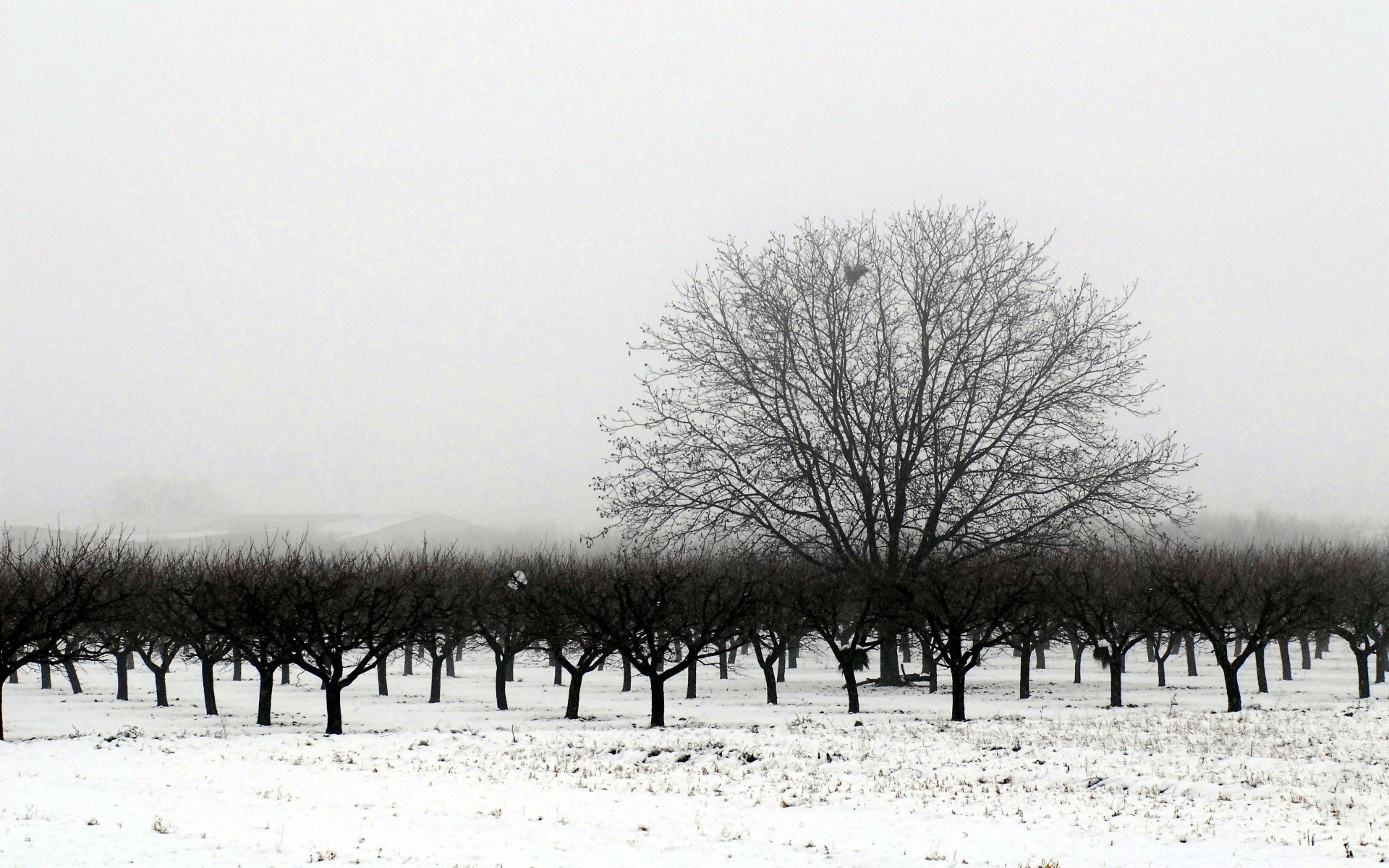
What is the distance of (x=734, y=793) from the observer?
1602cm

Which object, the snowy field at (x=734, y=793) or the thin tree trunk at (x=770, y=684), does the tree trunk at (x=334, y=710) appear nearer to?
the snowy field at (x=734, y=793)

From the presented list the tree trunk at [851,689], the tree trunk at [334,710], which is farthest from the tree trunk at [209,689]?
the tree trunk at [851,689]

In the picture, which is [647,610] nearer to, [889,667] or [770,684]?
[770,684]

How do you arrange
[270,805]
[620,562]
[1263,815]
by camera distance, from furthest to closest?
[620,562] < [270,805] < [1263,815]

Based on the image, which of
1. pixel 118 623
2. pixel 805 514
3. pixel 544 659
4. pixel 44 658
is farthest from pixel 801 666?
pixel 44 658

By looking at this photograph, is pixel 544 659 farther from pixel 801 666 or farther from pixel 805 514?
pixel 805 514

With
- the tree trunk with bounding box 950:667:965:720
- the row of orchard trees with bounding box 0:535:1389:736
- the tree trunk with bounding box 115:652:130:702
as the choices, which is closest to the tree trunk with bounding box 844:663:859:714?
the row of orchard trees with bounding box 0:535:1389:736

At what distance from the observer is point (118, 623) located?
40.0 metres

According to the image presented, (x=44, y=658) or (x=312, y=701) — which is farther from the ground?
(x=44, y=658)

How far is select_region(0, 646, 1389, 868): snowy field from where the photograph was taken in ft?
39.2

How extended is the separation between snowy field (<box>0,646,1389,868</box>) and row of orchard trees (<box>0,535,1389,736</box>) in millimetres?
2965

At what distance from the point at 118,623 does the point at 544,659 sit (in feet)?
100

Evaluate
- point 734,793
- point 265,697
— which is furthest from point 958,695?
point 265,697

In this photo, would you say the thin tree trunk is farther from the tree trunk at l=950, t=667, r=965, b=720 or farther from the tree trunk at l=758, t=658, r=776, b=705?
the tree trunk at l=950, t=667, r=965, b=720
